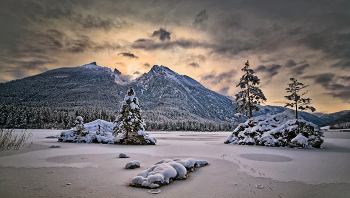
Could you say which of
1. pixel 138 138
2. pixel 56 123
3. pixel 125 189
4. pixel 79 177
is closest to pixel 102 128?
pixel 138 138

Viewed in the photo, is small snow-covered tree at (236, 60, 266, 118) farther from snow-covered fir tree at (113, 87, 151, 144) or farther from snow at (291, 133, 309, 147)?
snow-covered fir tree at (113, 87, 151, 144)

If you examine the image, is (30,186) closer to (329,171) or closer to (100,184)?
(100,184)

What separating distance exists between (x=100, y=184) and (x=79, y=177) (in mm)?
1257

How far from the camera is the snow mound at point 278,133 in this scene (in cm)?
1424

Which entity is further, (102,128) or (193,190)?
(102,128)

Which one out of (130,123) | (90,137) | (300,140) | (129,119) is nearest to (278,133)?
(300,140)

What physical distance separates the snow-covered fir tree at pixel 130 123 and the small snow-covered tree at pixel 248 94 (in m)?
14.9

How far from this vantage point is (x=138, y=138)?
769 inches

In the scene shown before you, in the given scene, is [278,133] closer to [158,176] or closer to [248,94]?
[248,94]

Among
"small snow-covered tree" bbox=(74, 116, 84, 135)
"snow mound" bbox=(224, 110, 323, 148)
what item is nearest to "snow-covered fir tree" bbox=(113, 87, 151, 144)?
"small snow-covered tree" bbox=(74, 116, 84, 135)

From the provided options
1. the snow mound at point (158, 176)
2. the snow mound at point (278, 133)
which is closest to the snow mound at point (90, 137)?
the snow mound at point (278, 133)

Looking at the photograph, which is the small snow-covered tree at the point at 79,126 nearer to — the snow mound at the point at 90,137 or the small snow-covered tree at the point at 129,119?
the snow mound at the point at 90,137

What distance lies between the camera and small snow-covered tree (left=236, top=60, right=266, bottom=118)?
2334 cm

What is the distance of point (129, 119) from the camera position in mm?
19156
